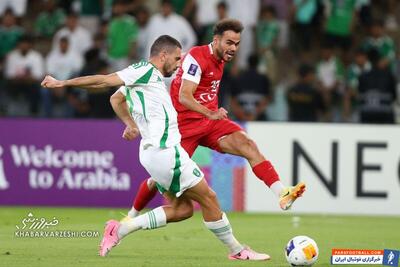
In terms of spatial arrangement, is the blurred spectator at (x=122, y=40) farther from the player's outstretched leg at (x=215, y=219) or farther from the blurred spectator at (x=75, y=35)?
the player's outstretched leg at (x=215, y=219)

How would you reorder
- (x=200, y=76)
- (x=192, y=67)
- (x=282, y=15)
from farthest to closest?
(x=282, y=15) < (x=200, y=76) < (x=192, y=67)

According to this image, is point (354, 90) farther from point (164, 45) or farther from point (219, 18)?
point (164, 45)

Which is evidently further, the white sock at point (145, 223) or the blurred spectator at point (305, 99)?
the blurred spectator at point (305, 99)

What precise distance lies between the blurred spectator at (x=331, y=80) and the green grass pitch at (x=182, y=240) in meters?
3.13

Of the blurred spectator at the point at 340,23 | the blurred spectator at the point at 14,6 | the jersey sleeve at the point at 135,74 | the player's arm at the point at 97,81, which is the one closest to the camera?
the player's arm at the point at 97,81

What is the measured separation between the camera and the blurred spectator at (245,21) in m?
20.7

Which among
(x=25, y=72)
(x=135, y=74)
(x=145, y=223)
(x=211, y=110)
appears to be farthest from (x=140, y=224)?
(x=25, y=72)

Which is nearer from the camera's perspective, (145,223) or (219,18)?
(145,223)

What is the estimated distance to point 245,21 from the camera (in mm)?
20719

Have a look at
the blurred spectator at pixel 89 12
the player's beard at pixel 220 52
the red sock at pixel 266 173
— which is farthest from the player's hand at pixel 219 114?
the blurred spectator at pixel 89 12

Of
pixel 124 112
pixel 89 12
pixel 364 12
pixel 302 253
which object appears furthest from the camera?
pixel 89 12

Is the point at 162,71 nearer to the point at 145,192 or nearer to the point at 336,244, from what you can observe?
the point at 145,192

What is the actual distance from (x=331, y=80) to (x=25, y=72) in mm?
5559

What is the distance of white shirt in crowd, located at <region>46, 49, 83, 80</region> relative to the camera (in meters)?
20.2
